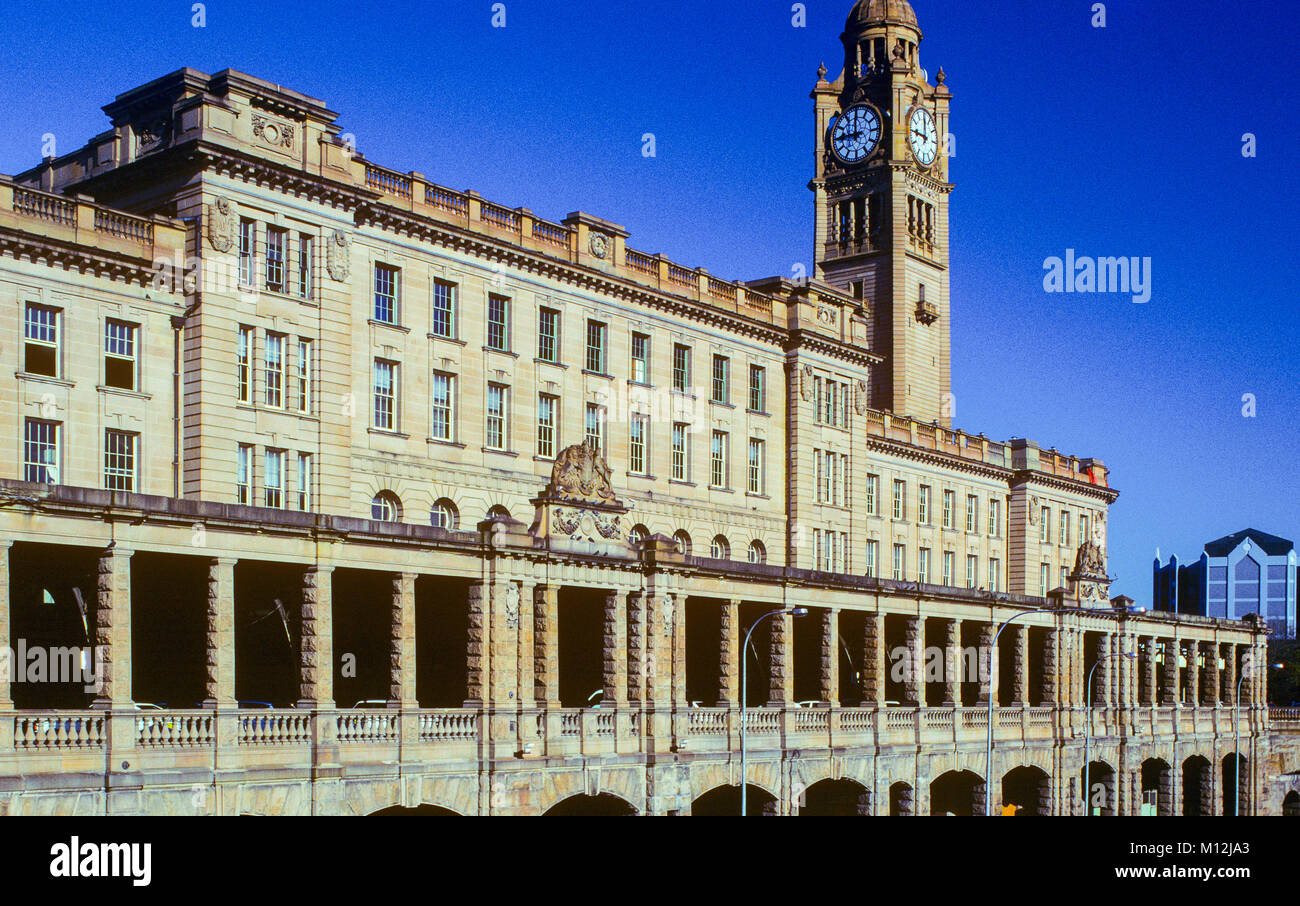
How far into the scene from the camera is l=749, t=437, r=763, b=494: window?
70.2m

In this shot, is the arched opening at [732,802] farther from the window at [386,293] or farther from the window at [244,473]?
the window at [386,293]

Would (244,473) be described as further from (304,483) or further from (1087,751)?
(1087,751)

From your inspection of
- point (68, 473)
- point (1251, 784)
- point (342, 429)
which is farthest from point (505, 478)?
point (1251, 784)

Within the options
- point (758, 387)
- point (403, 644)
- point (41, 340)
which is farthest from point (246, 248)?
point (758, 387)

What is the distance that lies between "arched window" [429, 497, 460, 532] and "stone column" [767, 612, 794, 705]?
12029mm

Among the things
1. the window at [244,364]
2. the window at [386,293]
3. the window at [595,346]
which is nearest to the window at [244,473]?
the window at [244,364]

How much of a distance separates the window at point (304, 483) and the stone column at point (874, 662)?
21861mm

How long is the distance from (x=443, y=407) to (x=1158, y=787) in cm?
4946

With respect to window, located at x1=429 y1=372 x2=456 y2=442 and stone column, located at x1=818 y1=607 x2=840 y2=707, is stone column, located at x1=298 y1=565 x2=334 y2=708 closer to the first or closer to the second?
window, located at x1=429 y1=372 x2=456 y2=442
